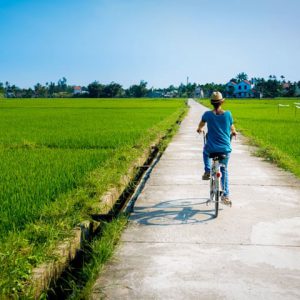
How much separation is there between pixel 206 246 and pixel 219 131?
165cm

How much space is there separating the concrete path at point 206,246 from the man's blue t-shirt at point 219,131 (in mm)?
772

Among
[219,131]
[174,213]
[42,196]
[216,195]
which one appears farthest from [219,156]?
[42,196]

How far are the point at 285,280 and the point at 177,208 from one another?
2.19 meters

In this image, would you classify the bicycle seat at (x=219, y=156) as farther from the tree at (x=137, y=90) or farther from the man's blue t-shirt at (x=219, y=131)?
the tree at (x=137, y=90)

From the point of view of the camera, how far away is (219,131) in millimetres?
5113

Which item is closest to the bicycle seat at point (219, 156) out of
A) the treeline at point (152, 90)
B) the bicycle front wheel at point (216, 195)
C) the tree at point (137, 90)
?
the bicycle front wheel at point (216, 195)

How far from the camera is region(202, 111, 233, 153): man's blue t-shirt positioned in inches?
201

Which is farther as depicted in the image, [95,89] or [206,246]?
[95,89]

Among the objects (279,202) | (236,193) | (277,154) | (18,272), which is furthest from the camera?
(277,154)

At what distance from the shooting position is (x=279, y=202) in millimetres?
5527

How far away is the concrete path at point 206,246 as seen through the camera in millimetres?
3084

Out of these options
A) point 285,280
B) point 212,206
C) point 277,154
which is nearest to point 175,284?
point 285,280

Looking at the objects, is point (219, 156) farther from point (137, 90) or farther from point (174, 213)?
point (137, 90)

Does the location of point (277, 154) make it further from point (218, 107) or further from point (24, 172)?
point (24, 172)
